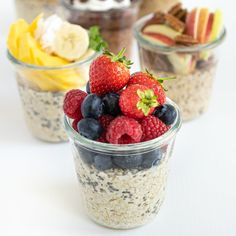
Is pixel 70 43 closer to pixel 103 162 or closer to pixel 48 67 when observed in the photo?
pixel 48 67

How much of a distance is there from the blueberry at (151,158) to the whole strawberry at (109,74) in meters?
0.16

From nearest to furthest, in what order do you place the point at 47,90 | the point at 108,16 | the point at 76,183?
the point at 76,183 → the point at 47,90 → the point at 108,16

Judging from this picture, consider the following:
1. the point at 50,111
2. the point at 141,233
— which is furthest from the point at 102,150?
Answer: the point at 50,111

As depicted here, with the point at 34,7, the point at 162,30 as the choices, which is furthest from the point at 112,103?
the point at 34,7

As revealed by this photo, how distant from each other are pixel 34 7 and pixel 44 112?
61 cm

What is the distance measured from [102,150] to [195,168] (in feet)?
1.42

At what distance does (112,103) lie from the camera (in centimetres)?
116

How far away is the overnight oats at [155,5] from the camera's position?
2125mm

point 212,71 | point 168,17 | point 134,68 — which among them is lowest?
point 134,68

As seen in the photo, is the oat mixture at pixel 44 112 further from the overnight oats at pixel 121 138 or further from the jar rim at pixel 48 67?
the overnight oats at pixel 121 138

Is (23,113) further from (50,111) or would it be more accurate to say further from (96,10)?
(96,10)

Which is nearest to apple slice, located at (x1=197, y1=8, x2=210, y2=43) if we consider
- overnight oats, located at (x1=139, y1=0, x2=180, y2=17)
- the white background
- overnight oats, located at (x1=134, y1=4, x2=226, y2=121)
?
overnight oats, located at (x1=134, y1=4, x2=226, y2=121)

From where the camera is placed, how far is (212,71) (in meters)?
1.73

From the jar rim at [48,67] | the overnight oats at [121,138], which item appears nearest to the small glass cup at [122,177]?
the overnight oats at [121,138]
